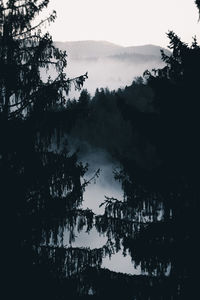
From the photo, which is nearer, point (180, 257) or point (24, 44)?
point (180, 257)

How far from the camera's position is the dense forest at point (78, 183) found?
6.54 m

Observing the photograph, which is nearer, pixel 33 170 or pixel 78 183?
pixel 33 170

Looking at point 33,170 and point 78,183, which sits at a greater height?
point 33,170

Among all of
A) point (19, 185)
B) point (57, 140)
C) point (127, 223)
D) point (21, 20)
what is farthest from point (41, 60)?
point (127, 223)

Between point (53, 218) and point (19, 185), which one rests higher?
point (19, 185)

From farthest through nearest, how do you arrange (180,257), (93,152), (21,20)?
1. (93,152)
2. (21,20)
3. (180,257)

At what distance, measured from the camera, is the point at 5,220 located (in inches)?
261

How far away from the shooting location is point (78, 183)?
7.25 meters

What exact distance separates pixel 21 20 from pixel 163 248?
4997 mm

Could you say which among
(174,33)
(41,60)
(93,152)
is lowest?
(93,152)

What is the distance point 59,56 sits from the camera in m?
7.23

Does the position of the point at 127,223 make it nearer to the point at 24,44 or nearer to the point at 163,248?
the point at 163,248

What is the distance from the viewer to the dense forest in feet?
21.4

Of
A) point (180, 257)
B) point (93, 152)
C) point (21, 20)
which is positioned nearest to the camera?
point (180, 257)
